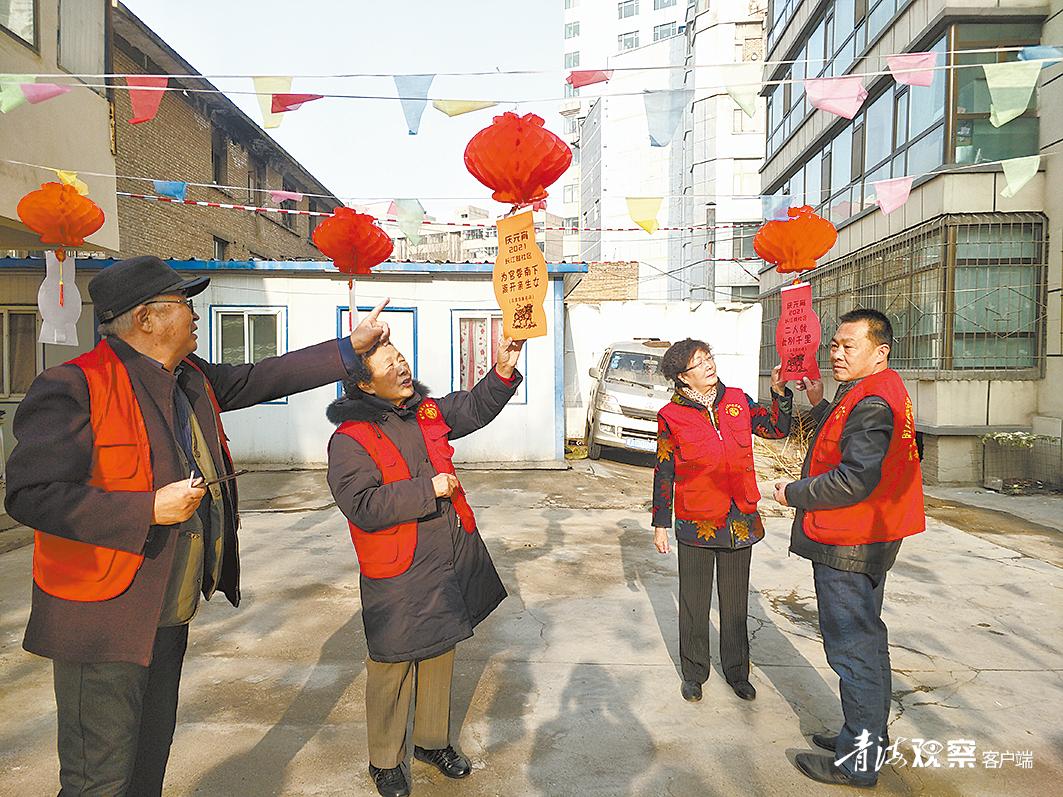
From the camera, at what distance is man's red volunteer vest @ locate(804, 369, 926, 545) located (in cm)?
267

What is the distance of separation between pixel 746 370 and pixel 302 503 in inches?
388

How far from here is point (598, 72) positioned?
5.52m

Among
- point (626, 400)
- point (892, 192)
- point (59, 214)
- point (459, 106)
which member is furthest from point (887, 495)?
point (626, 400)

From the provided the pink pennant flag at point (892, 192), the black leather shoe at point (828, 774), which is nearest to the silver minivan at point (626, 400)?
the pink pennant flag at point (892, 192)

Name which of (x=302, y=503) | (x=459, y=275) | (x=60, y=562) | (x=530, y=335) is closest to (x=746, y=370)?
(x=459, y=275)

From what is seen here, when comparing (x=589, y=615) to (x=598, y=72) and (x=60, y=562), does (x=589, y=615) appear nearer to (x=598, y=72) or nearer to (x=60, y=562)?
(x=60, y=562)

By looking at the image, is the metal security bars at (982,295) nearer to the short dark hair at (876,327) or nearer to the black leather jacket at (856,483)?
the short dark hair at (876,327)

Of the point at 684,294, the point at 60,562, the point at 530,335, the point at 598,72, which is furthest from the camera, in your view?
the point at 684,294

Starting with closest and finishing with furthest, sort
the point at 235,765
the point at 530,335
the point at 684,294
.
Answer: the point at 530,335
the point at 235,765
the point at 684,294

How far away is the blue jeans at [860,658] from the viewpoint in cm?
268

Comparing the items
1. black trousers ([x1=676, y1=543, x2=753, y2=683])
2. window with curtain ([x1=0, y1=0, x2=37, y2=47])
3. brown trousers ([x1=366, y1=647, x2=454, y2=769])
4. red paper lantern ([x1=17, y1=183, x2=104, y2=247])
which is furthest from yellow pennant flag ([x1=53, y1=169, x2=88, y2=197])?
black trousers ([x1=676, y1=543, x2=753, y2=683])

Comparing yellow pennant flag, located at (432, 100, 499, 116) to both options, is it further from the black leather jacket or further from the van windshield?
the van windshield

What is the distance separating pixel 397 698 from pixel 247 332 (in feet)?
31.9

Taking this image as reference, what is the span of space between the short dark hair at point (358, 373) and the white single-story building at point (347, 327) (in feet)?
27.5
